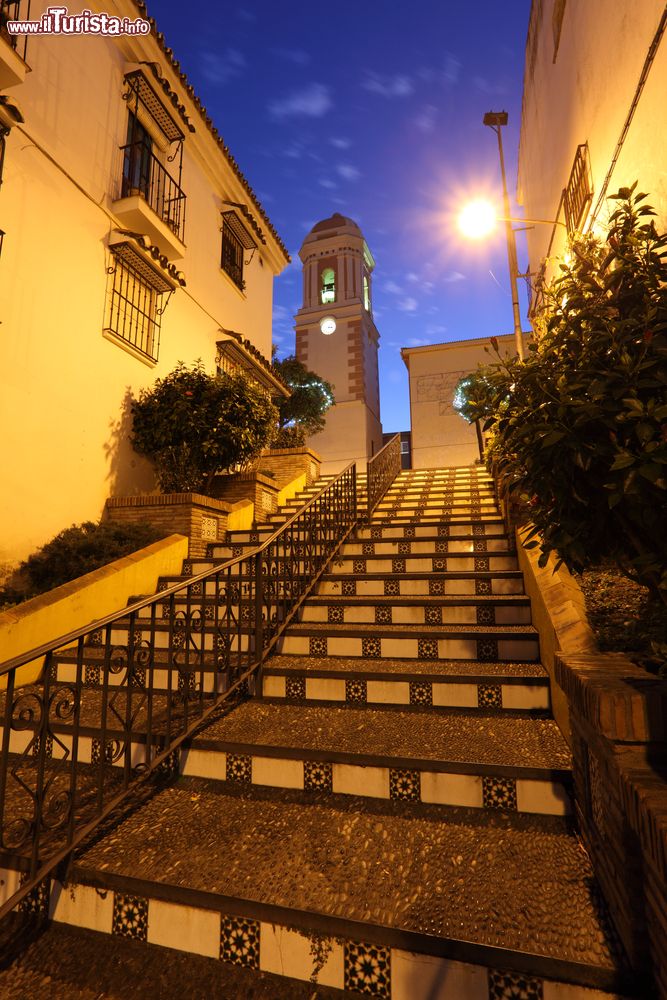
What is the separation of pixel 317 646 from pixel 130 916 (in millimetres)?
2282

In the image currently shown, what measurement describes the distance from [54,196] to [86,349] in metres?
2.01

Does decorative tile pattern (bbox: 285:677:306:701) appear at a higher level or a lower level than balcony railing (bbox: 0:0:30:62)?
lower

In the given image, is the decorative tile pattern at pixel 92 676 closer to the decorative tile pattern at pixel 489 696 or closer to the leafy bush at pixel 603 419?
the decorative tile pattern at pixel 489 696

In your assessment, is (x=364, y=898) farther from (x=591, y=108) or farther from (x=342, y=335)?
(x=342, y=335)

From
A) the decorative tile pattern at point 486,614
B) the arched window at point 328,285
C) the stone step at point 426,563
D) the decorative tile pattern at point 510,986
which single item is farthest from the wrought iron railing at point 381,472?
the arched window at point 328,285

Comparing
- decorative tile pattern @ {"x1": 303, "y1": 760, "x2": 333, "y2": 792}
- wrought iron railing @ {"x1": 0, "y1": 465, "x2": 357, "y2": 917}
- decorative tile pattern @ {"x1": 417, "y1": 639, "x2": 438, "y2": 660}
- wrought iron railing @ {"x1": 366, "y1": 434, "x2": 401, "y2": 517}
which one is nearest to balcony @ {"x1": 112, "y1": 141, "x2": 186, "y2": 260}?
wrought iron railing @ {"x1": 366, "y1": 434, "x2": 401, "y2": 517}

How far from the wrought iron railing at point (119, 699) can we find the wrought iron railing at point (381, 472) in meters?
2.10

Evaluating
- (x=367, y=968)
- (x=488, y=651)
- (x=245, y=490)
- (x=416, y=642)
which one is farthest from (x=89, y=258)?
(x=367, y=968)

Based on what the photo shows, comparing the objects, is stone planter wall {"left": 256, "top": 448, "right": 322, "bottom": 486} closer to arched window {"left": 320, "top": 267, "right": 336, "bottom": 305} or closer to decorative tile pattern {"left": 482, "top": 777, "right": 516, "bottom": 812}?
decorative tile pattern {"left": 482, "top": 777, "right": 516, "bottom": 812}

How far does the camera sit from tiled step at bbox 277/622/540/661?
3756mm

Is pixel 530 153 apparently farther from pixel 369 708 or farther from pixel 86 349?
pixel 369 708

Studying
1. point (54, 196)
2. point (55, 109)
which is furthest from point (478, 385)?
point (55, 109)

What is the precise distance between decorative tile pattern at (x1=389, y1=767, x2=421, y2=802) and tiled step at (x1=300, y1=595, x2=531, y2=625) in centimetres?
184

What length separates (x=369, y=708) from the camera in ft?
11.3
